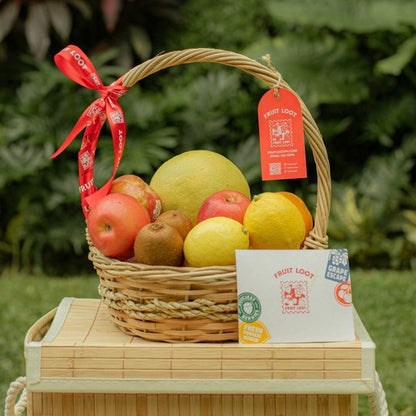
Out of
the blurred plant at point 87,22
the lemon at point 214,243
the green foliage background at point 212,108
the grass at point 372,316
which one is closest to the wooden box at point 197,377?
the lemon at point 214,243

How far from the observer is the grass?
249 cm

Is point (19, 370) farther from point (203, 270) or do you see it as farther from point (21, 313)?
point (203, 270)

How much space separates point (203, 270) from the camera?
1295mm

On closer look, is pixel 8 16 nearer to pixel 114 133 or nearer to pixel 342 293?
pixel 114 133

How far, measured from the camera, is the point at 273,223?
1365mm

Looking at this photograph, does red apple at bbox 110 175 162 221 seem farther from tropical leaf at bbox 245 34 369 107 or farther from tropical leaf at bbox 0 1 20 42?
tropical leaf at bbox 0 1 20 42

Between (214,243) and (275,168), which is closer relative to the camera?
(214,243)

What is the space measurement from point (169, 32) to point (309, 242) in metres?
3.42

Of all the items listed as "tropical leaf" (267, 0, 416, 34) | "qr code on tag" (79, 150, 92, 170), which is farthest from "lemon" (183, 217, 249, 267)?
"tropical leaf" (267, 0, 416, 34)

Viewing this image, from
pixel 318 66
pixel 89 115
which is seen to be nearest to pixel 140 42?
pixel 318 66

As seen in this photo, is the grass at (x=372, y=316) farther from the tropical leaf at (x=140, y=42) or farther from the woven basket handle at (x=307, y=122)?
the tropical leaf at (x=140, y=42)

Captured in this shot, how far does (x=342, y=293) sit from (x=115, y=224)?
0.50 m

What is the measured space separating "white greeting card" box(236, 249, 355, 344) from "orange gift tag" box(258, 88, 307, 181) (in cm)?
23

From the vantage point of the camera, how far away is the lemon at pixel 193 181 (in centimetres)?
159
